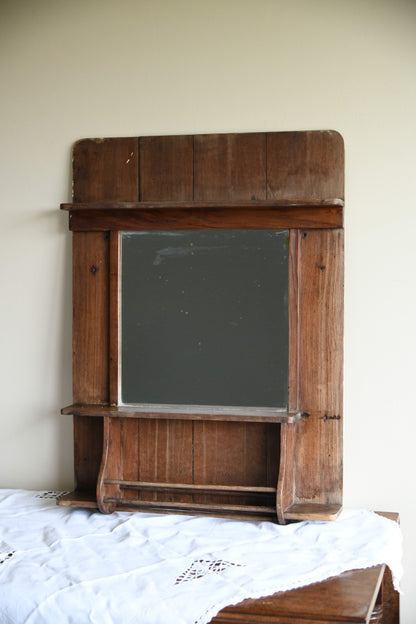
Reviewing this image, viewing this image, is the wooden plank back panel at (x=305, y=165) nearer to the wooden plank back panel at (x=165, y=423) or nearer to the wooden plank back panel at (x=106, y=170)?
the wooden plank back panel at (x=165, y=423)

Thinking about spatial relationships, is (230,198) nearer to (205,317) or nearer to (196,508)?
(205,317)

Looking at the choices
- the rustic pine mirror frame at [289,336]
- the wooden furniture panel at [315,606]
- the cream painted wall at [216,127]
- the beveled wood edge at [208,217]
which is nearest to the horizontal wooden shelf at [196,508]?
the rustic pine mirror frame at [289,336]

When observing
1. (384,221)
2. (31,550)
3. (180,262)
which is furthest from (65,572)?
(384,221)

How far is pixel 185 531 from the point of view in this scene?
206 cm

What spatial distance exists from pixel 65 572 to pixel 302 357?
881 millimetres

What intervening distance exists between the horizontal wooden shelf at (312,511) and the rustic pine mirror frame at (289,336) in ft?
0.04

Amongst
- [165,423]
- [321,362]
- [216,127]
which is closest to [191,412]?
[165,423]

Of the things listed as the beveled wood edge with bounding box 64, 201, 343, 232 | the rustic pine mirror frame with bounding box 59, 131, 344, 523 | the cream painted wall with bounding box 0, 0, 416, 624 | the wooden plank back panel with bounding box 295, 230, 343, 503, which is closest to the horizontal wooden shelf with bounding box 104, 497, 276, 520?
the rustic pine mirror frame with bounding box 59, 131, 344, 523

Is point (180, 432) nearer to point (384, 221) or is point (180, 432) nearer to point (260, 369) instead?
point (260, 369)

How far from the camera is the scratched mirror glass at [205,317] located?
7.36 ft

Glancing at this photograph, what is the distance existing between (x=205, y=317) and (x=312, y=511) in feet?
2.04

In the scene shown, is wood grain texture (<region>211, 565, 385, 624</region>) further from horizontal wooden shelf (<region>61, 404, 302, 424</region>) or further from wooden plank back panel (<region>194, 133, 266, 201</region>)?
wooden plank back panel (<region>194, 133, 266, 201</region>)

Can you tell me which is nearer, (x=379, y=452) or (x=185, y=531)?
(x=185, y=531)

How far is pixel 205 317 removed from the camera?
2291mm
